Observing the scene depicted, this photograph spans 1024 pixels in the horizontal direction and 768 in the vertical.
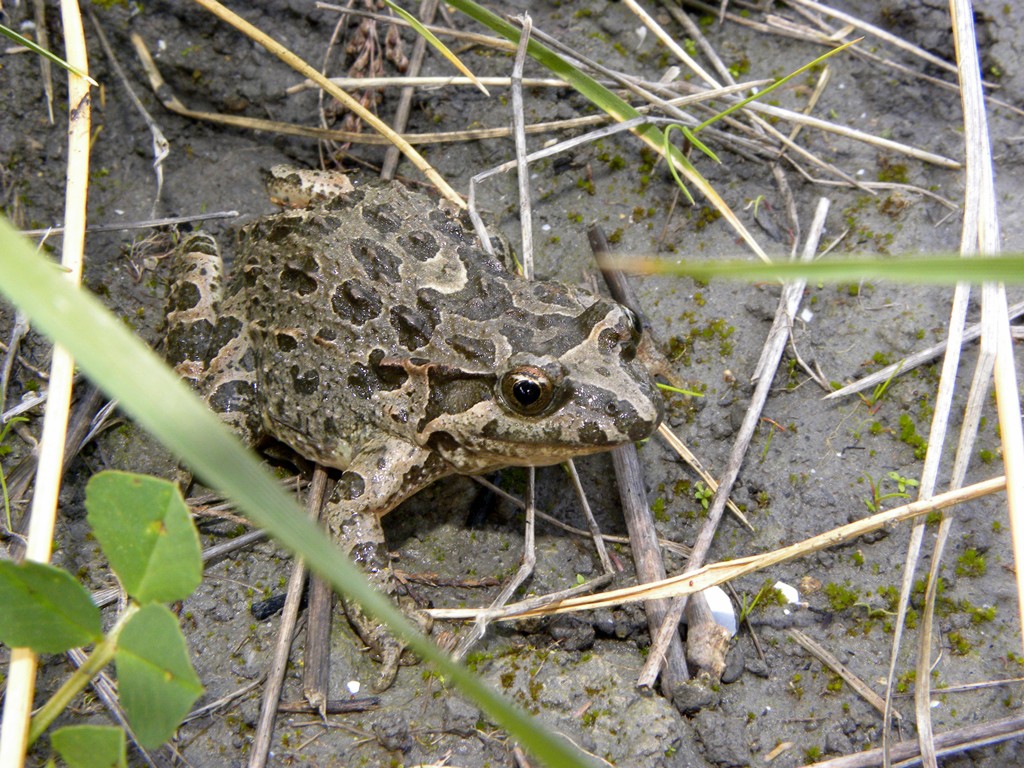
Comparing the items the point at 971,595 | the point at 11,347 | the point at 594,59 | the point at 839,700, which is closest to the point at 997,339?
the point at 971,595

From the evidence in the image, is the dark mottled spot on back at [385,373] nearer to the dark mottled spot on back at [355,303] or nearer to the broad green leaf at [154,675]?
the dark mottled spot on back at [355,303]

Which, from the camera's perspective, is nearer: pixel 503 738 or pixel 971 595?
pixel 503 738

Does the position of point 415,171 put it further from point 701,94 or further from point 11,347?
point 11,347

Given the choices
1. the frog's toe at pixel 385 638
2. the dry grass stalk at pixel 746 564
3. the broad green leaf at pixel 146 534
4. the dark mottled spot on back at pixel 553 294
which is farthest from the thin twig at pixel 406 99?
the broad green leaf at pixel 146 534

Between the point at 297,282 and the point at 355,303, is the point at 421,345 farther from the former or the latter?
the point at 297,282

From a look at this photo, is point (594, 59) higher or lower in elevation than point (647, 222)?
higher

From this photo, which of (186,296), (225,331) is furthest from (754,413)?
(186,296)

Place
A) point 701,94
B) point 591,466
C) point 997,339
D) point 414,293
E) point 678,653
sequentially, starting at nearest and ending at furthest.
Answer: point 997,339, point 678,653, point 414,293, point 591,466, point 701,94
